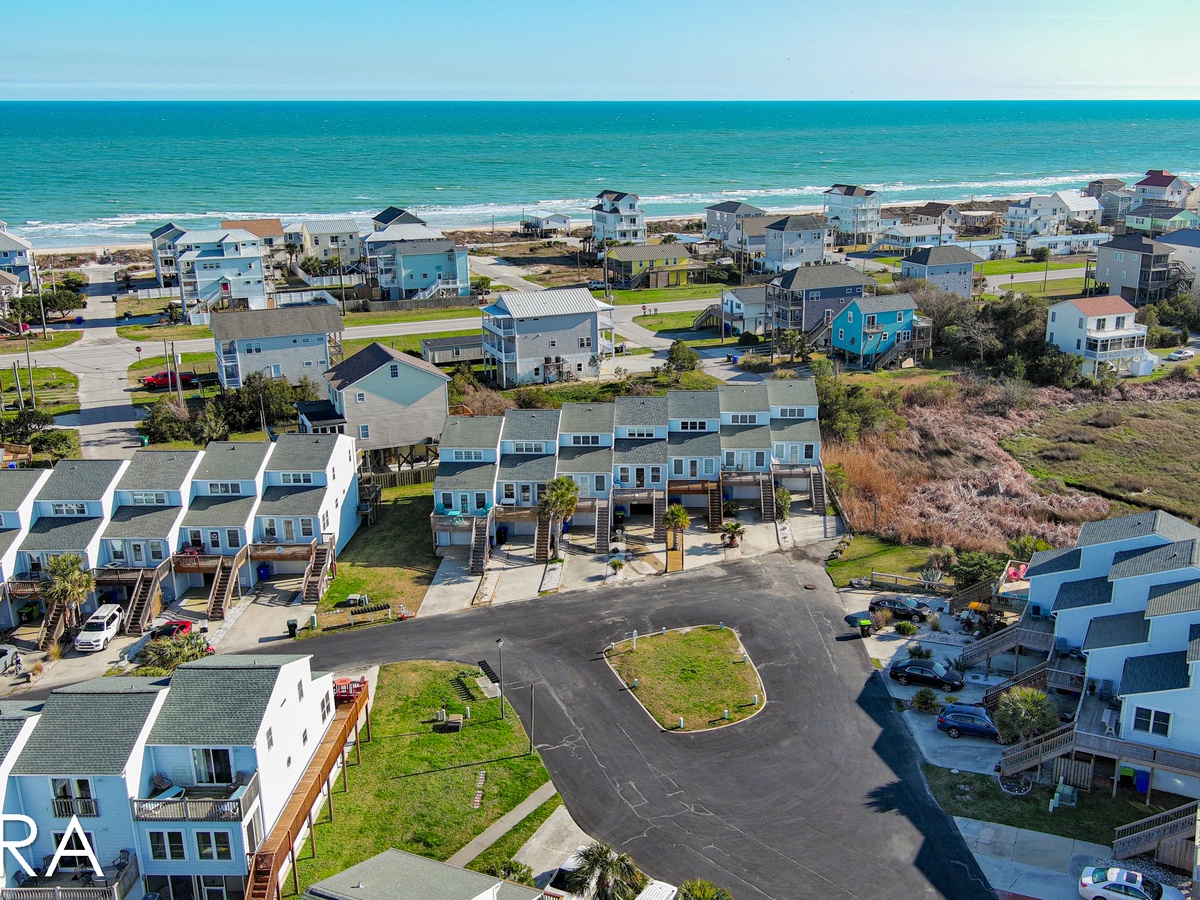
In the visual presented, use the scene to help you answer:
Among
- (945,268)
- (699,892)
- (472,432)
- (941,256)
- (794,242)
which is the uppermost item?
(794,242)

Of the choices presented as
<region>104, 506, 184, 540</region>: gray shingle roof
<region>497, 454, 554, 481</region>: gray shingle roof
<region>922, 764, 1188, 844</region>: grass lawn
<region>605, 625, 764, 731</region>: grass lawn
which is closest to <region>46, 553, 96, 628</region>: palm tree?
<region>104, 506, 184, 540</region>: gray shingle roof

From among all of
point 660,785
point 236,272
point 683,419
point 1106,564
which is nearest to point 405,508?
point 683,419

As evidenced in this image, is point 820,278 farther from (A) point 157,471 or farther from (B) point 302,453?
(A) point 157,471

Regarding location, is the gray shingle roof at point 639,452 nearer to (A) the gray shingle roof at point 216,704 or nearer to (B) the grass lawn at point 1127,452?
(B) the grass lawn at point 1127,452

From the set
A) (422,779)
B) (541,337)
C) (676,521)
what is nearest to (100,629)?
(422,779)

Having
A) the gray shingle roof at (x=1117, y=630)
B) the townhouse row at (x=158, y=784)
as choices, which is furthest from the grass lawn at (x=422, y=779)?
the gray shingle roof at (x=1117, y=630)

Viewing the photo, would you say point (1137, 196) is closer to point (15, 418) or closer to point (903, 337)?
point (903, 337)
